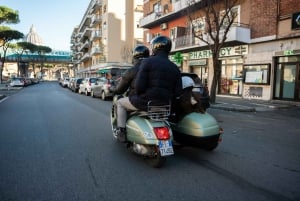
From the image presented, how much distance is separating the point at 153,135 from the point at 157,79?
865 millimetres

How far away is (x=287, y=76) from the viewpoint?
53.4 feet

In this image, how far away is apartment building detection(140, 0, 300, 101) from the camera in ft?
52.0

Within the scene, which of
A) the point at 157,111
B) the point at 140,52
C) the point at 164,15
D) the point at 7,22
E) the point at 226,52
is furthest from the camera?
the point at 7,22

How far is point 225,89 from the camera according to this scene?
70.3ft

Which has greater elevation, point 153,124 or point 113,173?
point 153,124

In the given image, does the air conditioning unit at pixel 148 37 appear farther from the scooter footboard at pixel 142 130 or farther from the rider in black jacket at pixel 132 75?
the scooter footboard at pixel 142 130

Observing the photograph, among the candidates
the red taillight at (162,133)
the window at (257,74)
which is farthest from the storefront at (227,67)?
the red taillight at (162,133)

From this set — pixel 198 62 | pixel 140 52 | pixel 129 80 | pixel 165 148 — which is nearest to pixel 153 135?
pixel 165 148

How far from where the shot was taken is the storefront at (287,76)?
51.1 ft

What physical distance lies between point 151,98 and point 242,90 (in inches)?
655

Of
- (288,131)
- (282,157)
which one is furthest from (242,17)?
(282,157)

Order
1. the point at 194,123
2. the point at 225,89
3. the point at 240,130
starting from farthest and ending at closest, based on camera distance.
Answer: the point at 225,89 → the point at 240,130 → the point at 194,123

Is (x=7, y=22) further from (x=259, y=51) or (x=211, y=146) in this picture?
(x=211, y=146)

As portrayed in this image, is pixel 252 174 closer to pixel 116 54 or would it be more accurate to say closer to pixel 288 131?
pixel 288 131
